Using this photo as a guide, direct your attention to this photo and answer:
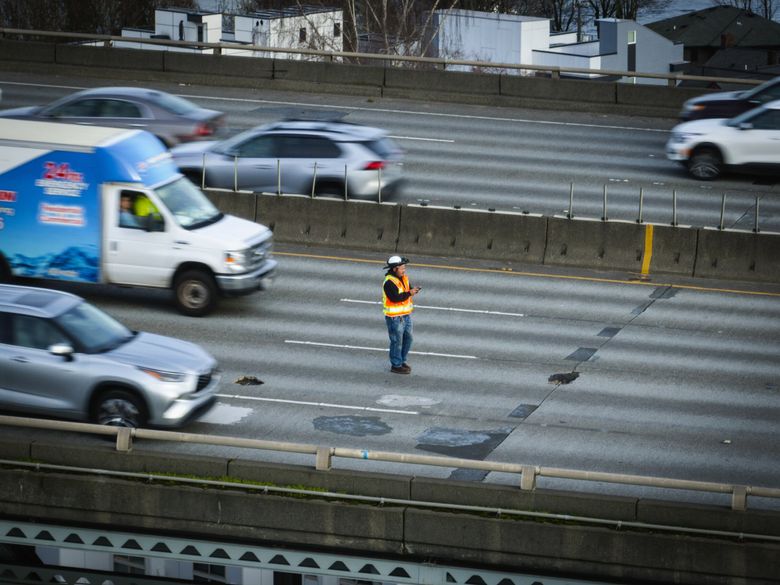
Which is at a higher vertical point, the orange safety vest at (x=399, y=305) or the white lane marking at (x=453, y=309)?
the orange safety vest at (x=399, y=305)

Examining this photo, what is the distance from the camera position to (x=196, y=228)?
→ 72.5ft

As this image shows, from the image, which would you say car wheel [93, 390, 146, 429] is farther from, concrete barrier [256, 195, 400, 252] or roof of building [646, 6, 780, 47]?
roof of building [646, 6, 780, 47]

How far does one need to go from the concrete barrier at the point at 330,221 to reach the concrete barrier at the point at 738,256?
18.2ft

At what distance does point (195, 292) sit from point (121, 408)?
5.65 meters

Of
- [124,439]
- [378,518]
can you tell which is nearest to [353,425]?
[378,518]

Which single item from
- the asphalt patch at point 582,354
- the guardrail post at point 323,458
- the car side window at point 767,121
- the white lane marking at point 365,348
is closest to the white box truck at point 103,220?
the white lane marking at point 365,348

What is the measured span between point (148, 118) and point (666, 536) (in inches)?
700

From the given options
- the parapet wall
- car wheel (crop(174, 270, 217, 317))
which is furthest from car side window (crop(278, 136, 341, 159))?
the parapet wall

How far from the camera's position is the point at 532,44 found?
79.3m

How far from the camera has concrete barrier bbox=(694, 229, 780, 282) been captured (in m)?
25.3

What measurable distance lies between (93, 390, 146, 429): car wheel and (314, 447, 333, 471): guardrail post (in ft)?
8.38

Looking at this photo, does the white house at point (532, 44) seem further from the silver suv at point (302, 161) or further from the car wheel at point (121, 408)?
the car wheel at point (121, 408)

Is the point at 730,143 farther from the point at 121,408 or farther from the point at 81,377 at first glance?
the point at 81,377

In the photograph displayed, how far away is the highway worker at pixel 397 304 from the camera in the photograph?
776 inches
